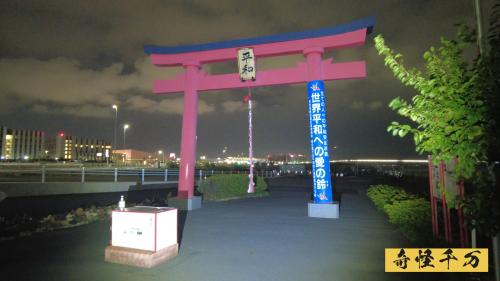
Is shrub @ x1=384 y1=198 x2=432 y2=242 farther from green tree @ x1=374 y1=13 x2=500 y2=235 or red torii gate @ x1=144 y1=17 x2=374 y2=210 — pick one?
green tree @ x1=374 y1=13 x2=500 y2=235

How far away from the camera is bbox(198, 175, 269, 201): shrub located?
1541cm

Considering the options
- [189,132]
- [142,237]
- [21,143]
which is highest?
[21,143]

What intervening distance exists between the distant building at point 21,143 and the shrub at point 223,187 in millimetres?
130558

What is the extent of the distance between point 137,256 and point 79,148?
160014 mm

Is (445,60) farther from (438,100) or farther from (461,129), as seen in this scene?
(461,129)

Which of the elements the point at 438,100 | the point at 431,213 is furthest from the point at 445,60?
the point at 431,213

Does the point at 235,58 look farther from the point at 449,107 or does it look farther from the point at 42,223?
the point at 449,107

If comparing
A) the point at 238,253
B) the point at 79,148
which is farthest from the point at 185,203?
the point at 79,148

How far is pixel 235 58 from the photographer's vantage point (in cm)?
1218

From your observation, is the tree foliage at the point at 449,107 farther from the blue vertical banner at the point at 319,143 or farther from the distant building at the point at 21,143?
the distant building at the point at 21,143

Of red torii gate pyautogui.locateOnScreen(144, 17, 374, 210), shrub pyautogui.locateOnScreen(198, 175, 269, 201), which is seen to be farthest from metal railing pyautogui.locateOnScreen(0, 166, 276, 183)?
red torii gate pyautogui.locateOnScreen(144, 17, 374, 210)

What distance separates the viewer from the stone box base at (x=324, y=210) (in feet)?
32.9

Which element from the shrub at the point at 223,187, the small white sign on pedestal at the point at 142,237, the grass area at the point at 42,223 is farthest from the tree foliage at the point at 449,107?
the shrub at the point at 223,187

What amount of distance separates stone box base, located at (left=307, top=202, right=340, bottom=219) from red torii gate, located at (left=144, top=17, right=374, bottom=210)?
266 mm
